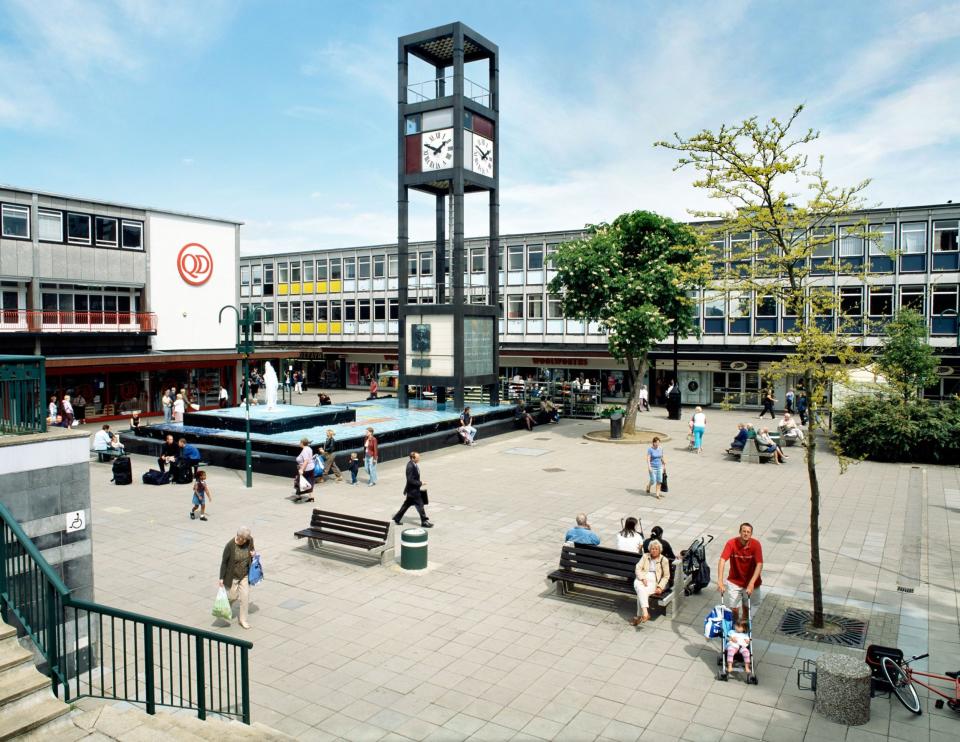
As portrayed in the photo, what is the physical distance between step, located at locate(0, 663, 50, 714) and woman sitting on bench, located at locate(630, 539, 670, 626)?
26.3 feet

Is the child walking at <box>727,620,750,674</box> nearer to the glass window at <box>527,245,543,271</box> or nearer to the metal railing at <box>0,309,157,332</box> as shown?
the metal railing at <box>0,309,157,332</box>

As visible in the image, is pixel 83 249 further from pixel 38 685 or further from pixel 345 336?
pixel 38 685

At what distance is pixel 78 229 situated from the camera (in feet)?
125

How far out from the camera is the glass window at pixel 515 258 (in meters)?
50.6

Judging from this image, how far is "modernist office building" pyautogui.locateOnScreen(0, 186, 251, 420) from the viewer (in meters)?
35.6

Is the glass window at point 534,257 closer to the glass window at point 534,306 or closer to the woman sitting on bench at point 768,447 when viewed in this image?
the glass window at point 534,306

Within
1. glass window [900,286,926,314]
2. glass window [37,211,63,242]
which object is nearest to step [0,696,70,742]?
glass window [37,211,63,242]

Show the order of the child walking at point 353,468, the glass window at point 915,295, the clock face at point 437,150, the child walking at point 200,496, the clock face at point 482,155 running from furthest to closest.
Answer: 1. the glass window at point 915,295
2. the clock face at point 482,155
3. the clock face at point 437,150
4. the child walking at point 353,468
5. the child walking at point 200,496

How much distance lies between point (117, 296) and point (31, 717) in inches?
1498

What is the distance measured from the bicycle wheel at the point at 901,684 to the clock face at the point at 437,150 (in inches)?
1135

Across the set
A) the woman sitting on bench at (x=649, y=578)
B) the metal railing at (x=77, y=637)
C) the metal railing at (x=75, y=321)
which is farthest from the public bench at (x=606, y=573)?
the metal railing at (x=75, y=321)

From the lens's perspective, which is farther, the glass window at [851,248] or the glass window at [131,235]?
the glass window at [131,235]

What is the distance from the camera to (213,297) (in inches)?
1759

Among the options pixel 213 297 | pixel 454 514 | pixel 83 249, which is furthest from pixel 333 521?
pixel 213 297
